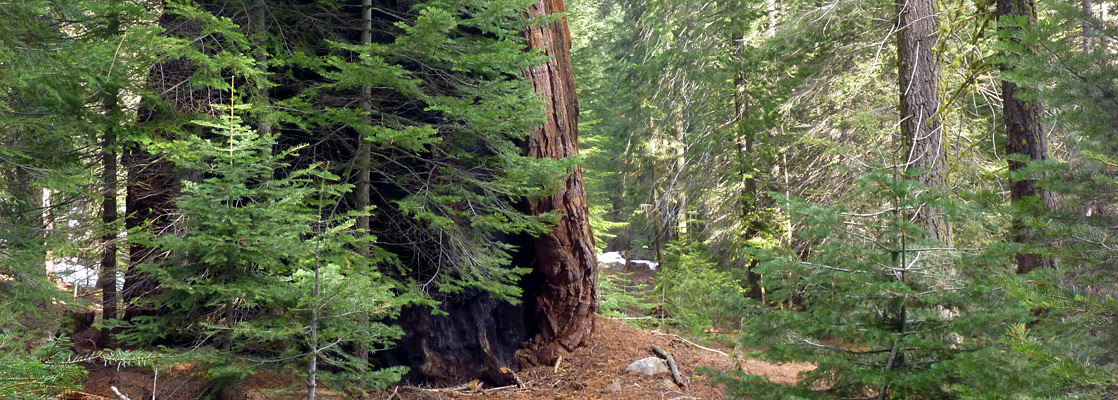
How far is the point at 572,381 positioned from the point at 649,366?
1083 millimetres

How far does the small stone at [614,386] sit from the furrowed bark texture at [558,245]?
938 millimetres

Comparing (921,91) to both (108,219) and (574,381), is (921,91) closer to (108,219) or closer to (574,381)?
(574,381)

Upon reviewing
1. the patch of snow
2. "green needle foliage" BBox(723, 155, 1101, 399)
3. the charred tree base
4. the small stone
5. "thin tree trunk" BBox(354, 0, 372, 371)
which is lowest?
the patch of snow

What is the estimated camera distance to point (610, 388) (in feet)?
24.4

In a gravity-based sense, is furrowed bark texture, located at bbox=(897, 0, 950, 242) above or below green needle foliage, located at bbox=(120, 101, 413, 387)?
above

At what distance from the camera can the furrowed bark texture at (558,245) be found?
807 cm

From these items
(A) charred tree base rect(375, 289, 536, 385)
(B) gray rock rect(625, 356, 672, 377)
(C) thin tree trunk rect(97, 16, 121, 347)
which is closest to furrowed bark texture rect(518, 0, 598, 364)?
(A) charred tree base rect(375, 289, 536, 385)

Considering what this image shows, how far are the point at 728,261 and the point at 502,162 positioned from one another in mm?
10033

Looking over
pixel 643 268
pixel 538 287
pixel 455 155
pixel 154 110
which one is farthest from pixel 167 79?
pixel 643 268

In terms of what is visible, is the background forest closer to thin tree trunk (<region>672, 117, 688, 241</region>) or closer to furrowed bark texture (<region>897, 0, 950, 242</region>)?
furrowed bark texture (<region>897, 0, 950, 242</region>)

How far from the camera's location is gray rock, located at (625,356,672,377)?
792 centimetres

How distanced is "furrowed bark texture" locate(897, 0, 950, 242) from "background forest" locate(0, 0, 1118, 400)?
4cm

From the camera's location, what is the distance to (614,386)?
746 centimetres

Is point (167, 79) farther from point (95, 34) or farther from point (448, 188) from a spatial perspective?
point (448, 188)
